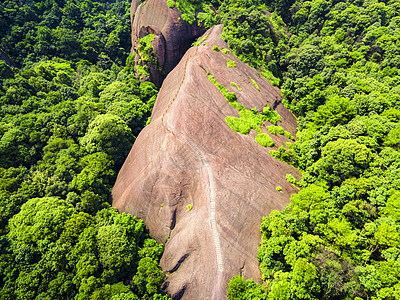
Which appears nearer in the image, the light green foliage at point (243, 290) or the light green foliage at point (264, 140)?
the light green foliage at point (243, 290)

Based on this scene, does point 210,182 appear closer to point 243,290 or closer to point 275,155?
point 243,290

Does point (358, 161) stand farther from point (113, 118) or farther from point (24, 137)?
point (24, 137)

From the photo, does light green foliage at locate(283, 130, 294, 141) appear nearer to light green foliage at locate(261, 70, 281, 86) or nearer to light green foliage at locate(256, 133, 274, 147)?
light green foliage at locate(256, 133, 274, 147)

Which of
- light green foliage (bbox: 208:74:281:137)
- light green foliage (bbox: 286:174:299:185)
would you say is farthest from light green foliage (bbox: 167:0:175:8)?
light green foliage (bbox: 286:174:299:185)

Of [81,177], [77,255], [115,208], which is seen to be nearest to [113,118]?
[81,177]

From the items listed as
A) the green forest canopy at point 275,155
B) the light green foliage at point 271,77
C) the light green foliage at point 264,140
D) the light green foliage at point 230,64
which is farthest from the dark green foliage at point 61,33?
the light green foliage at point 264,140

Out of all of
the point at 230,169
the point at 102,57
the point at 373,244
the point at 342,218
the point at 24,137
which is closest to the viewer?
the point at 373,244

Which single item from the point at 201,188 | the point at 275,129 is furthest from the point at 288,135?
the point at 201,188

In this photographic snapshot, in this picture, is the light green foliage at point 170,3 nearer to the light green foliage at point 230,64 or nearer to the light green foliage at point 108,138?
the light green foliage at point 230,64
